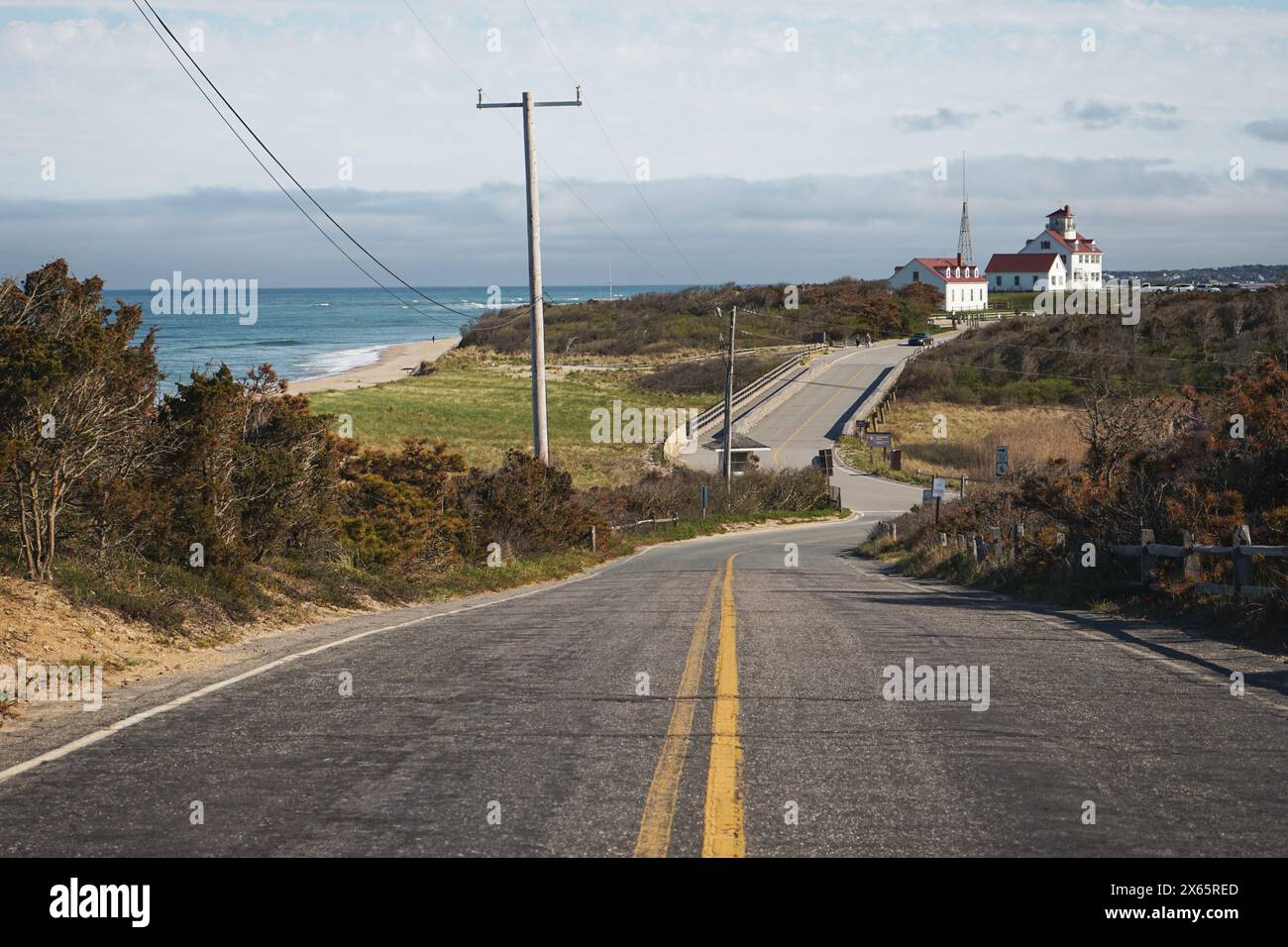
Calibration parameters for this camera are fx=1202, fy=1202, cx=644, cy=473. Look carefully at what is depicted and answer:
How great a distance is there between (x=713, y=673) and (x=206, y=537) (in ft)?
22.7

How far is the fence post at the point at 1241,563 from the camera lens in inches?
484

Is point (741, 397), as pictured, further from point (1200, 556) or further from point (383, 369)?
point (1200, 556)

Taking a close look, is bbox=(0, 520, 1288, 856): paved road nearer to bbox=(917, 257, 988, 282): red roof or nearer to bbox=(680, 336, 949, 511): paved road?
bbox=(680, 336, 949, 511): paved road

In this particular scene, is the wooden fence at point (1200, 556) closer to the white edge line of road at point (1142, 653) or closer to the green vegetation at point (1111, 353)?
the white edge line of road at point (1142, 653)

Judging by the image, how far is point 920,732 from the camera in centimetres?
745

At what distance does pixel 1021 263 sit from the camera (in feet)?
509

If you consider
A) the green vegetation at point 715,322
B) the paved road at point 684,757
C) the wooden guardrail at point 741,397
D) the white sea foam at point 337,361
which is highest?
the green vegetation at point 715,322

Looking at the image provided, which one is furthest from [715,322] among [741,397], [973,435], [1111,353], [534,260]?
[534,260]

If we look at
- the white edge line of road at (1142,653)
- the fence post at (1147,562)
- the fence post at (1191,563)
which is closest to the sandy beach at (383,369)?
the fence post at (1147,562)

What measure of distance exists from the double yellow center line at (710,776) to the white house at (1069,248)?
150 meters

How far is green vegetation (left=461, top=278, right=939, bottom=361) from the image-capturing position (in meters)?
131

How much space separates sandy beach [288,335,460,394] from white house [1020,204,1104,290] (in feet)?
252
